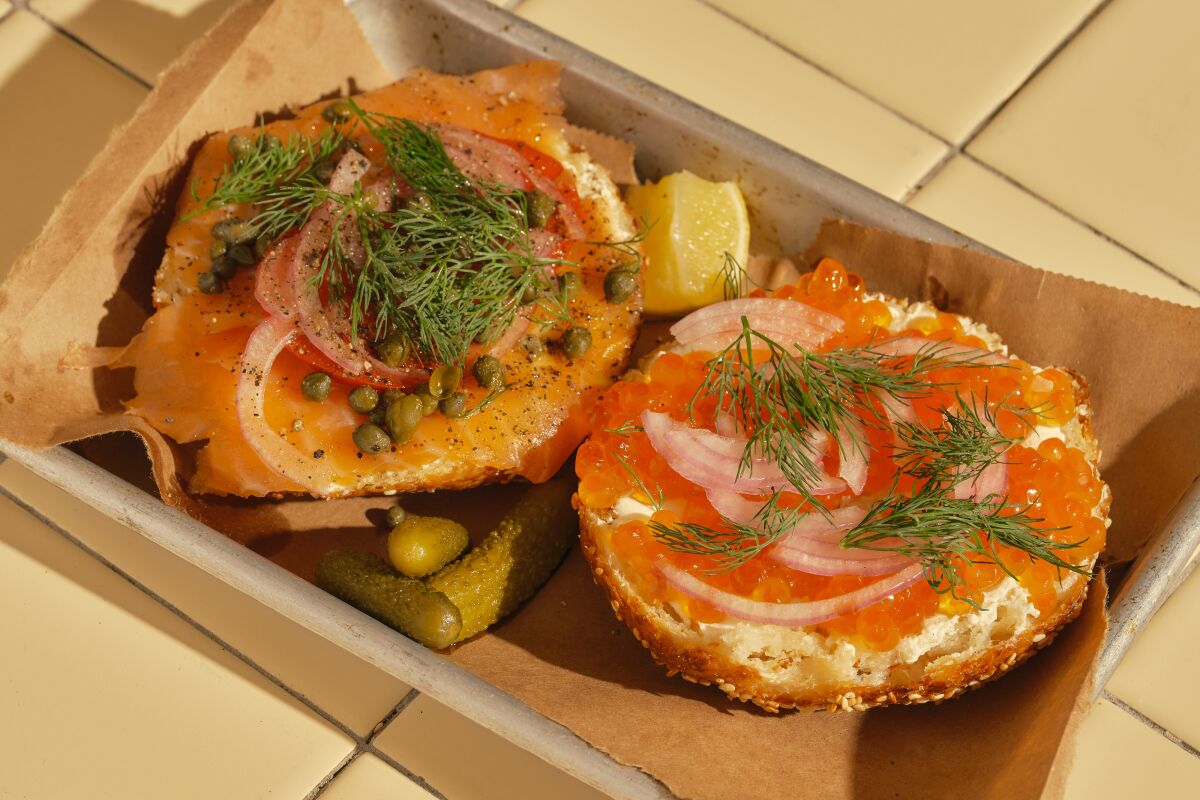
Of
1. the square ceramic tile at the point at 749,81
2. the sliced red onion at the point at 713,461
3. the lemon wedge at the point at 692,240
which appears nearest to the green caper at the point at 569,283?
the lemon wedge at the point at 692,240

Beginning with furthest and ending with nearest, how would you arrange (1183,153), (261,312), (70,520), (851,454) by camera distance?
(1183,153) < (70,520) < (261,312) < (851,454)

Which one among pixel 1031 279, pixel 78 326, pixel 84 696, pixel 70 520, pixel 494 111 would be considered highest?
pixel 494 111

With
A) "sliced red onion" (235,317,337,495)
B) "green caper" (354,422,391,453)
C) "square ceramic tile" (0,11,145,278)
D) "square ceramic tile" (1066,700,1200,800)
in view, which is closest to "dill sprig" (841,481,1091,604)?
"square ceramic tile" (1066,700,1200,800)

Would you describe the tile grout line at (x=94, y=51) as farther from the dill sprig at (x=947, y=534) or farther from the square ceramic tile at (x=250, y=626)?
the dill sprig at (x=947, y=534)

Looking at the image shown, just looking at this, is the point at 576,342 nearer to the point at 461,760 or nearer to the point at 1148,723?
the point at 461,760

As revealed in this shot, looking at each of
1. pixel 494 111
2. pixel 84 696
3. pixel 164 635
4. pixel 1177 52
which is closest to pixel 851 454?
pixel 494 111

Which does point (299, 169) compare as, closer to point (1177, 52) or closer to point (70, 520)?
point (70, 520)
